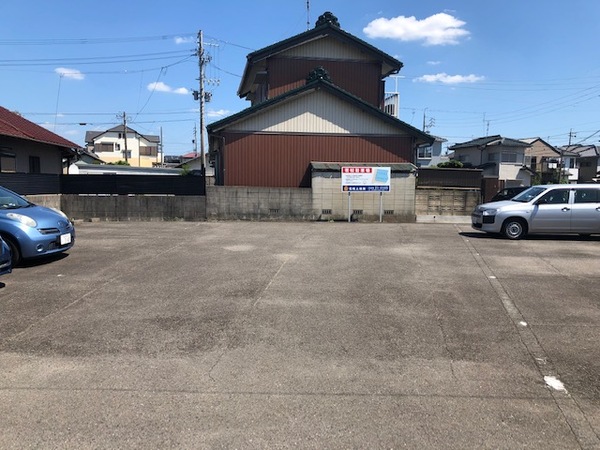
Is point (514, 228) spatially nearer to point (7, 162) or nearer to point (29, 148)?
point (7, 162)

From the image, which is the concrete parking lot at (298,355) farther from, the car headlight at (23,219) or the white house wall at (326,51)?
the white house wall at (326,51)

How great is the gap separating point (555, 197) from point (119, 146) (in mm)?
72482

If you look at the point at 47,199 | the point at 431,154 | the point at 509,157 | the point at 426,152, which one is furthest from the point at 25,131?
the point at 431,154

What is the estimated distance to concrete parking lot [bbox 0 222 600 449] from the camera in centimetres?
298

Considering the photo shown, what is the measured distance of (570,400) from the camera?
11.2ft

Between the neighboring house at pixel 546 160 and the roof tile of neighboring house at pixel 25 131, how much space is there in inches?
1856

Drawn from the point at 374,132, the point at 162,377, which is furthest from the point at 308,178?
the point at 162,377

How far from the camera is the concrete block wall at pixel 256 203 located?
1619 centimetres

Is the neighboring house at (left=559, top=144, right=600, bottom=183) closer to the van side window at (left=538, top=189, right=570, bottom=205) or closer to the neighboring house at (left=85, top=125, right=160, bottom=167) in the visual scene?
the van side window at (left=538, top=189, right=570, bottom=205)

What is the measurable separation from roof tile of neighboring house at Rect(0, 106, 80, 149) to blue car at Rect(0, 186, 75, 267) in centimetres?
779

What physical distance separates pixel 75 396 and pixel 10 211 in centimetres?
590

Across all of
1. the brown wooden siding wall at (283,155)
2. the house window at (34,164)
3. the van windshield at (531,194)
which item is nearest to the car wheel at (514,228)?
the van windshield at (531,194)

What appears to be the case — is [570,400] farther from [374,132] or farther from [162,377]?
[374,132]

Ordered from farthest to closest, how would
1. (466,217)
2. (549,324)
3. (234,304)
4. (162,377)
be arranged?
1. (466,217)
2. (234,304)
3. (549,324)
4. (162,377)
